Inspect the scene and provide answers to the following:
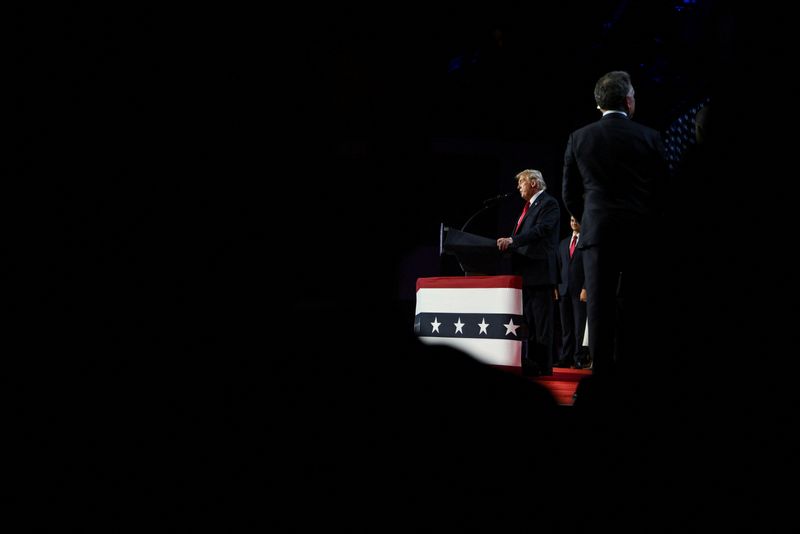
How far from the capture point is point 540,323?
12.1 feet

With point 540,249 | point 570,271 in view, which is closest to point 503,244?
point 540,249

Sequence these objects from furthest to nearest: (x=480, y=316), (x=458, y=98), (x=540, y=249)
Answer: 1. (x=458, y=98)
2. (x=540, y=249)
3. (x=480, y=316)

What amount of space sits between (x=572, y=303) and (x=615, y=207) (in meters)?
3.12

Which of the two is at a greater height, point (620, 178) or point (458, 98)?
point (458, 98)

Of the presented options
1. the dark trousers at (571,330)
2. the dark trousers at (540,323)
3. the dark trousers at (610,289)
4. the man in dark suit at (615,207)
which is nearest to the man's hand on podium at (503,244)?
the dark trousers at (540,323)

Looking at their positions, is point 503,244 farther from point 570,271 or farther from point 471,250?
point 570,271

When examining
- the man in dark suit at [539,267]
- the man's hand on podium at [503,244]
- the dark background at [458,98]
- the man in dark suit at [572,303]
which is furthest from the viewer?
the man in dark suit at [572,303]

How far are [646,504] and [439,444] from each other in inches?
11.9

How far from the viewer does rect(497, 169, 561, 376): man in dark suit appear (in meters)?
3.57

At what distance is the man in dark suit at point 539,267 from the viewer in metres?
3.57

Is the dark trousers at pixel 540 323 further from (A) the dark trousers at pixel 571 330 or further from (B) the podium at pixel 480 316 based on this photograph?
(A) the dark trousers at pixel 571 330

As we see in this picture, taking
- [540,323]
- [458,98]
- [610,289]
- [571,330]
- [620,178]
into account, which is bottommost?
[571,330]

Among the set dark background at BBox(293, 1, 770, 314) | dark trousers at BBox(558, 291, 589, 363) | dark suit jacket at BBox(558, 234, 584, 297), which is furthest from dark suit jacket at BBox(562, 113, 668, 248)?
dark trousers at BBox(558, 291, 589, 363)

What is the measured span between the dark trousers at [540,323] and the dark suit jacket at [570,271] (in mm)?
1188
